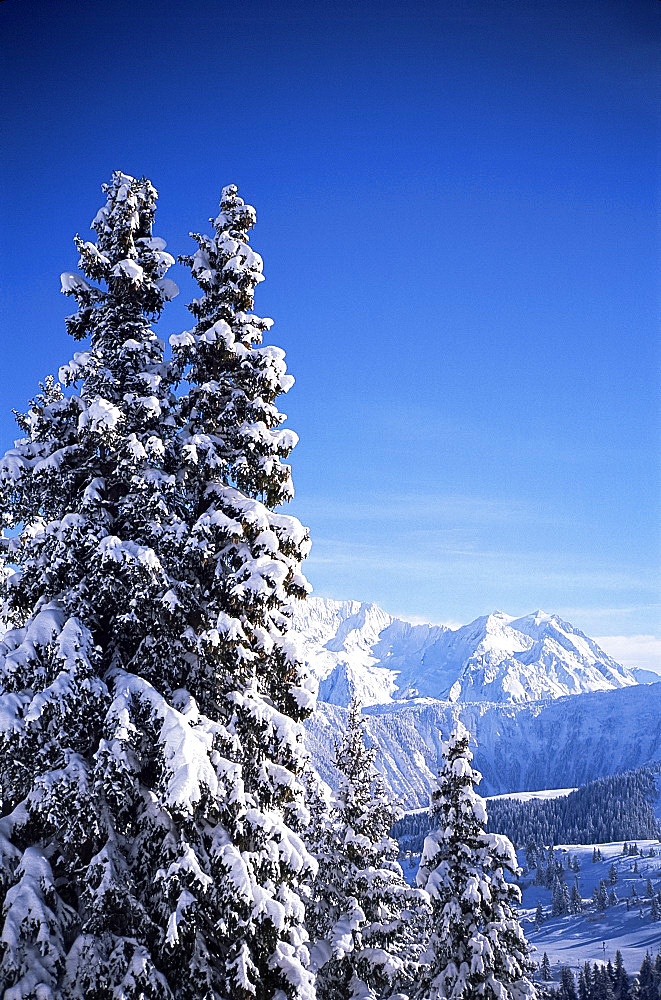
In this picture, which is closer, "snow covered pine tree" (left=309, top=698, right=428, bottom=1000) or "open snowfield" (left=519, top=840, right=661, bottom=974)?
"snow covered pine tree" (left=309, top=698, right=428, bottom=1000)

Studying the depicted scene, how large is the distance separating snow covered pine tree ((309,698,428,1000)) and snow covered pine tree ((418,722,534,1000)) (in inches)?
29.4

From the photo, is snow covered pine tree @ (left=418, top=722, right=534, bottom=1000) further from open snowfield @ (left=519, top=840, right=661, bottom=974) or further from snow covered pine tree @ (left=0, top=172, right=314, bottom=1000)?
open snowfield @ (left=519, top=840, right=661, bottom=974)

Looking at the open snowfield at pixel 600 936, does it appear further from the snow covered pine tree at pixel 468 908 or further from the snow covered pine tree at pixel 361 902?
the snow covered pine tree at pixel 468 908

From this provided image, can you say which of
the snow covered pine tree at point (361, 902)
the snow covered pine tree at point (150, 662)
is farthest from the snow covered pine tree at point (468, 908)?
the snow covered pine tree at point (150, 662)

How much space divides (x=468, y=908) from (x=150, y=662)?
38.7 feet

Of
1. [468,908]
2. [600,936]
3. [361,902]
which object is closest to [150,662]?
[468,908]

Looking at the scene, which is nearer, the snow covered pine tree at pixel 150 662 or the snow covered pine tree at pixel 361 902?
the snow covered pine tree at pixel 150 662

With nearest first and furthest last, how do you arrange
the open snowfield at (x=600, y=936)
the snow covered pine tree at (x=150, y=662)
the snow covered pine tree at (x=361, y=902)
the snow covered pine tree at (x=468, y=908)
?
the snow covered pine tree at (x=150, y=662) → the snow covered pine tree at (x=468, y=908) → the snow covered pine tree at (x=361, y=902) → the open snowfield at (x=600, y=936)

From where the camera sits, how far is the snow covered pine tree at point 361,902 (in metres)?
17.9

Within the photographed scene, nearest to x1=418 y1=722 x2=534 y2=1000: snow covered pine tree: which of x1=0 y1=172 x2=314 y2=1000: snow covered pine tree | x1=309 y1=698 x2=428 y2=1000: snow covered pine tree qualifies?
x1=309 y1=698 x2=428 y2=1000: snow covered pine tree

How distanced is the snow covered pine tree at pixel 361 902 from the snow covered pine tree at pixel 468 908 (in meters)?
0.75

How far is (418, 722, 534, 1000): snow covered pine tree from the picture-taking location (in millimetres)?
16719

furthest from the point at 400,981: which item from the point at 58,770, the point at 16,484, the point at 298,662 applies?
the point at 16,484

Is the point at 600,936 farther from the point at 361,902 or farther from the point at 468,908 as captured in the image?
the point at 468,908
